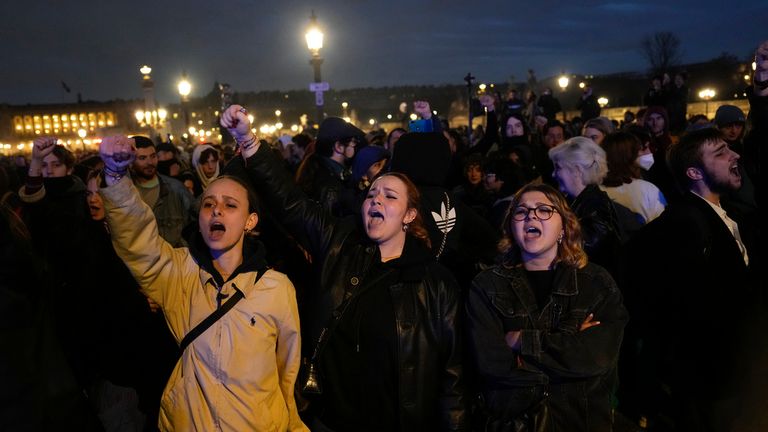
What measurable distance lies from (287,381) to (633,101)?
219 ft

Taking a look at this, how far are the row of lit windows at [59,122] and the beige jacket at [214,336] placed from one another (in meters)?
126

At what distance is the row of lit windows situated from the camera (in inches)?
4574

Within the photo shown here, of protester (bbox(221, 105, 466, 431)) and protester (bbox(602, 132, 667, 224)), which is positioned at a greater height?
protester (bbox(602, 132, 667, 224))

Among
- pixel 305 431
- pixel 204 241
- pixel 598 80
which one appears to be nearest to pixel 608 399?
pixel 305 431

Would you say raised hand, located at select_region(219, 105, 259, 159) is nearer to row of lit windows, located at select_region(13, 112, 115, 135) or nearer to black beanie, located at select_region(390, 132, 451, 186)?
black beanie, located at select_region(390, 132, 451, 186)

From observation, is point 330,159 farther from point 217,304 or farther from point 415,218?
point 217,304

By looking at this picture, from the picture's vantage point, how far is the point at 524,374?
9.75 ft

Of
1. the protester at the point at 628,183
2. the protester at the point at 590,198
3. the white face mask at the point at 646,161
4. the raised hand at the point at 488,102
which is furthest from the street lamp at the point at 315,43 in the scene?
the protester at the point at 590,198

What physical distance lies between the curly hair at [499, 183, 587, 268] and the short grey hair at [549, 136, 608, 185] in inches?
54.8

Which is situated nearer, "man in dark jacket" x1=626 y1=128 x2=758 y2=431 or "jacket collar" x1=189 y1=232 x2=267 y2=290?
"jacket collar" x1=189 y1=232 x2=267 y2=290

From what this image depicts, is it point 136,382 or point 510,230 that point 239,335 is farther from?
point 136,382

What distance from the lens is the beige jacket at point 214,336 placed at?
287cm

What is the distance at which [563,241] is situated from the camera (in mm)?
3312

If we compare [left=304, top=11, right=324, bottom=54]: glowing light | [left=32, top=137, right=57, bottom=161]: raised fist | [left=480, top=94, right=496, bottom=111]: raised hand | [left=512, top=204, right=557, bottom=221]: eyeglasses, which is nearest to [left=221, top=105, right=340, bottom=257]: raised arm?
[left=512, top=204, right=557, bottom=221]: eyeglasses
